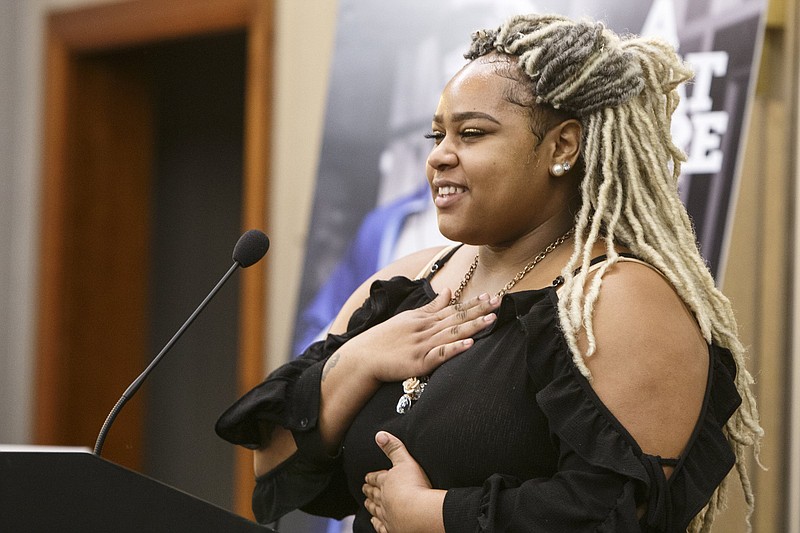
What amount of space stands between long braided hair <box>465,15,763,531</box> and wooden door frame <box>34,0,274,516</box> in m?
2.19

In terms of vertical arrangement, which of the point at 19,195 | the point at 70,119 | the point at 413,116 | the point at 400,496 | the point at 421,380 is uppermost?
the point at 70,119

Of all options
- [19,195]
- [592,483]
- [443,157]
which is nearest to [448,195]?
[443,157]

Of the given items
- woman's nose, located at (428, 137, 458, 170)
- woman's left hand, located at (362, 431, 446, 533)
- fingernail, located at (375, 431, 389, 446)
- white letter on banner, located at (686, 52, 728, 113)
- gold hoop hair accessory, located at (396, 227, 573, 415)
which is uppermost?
white letter on banner, located at (686, 52, 728, 113)

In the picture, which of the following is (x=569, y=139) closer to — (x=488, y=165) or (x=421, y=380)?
(x=488, y=165)

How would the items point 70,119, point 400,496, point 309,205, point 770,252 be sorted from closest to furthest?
point 400,496
point 770,252
point 309,205
point 70,119

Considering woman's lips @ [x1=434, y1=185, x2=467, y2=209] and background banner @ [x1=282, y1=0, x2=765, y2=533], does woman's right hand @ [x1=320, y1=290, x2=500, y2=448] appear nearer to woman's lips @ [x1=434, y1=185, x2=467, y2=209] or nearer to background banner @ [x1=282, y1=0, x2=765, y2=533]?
woman's lips @ [x1=434, y1=185, x2=467, y2=209]

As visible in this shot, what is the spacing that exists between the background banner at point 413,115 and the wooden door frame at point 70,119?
1.36 ft

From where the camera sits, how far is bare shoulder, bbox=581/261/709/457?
4.88 ft

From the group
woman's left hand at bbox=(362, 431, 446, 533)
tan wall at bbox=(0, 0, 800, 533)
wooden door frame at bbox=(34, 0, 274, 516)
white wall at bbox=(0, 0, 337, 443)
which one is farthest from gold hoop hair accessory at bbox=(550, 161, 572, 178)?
white wall at bbox=(0, 0, 337, 443)

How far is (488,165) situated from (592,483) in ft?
1.66

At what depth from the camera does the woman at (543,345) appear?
4.91 ft

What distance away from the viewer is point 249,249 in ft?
5.88

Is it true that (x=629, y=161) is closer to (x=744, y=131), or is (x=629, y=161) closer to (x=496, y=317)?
(x=496, y=317)

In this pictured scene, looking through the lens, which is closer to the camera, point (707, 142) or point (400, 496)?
point (400, 496)
